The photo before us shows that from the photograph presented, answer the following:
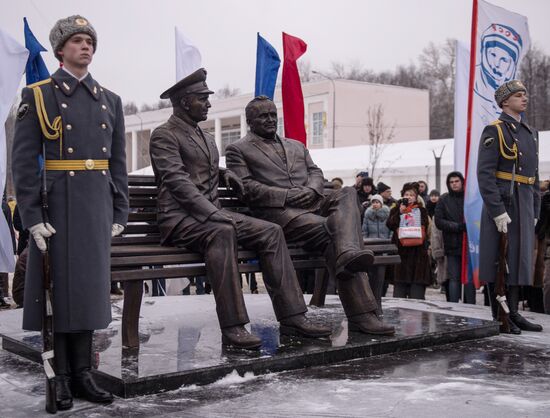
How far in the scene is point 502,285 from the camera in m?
6.79

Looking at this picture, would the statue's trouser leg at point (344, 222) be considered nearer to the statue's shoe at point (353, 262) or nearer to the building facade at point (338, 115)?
the statue's shoe at point (353, 262)

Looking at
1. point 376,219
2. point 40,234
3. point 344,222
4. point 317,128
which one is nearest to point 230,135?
point 317,128

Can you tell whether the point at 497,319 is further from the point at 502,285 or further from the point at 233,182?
the point at 233,182

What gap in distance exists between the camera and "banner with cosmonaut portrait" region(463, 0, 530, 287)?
914 cm

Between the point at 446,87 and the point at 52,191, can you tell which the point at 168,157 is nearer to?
the point at 52,191

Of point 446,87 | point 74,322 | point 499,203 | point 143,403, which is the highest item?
point 446,87

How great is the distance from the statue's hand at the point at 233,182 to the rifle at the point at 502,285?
232cm

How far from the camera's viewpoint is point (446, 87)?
66.4m

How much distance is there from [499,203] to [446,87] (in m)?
61.9

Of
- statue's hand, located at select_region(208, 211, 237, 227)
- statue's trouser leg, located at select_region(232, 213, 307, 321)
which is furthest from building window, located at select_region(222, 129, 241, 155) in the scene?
statue's hand, located at select_region(208, 211, 237, 227)

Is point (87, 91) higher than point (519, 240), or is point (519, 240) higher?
point (87, 91)

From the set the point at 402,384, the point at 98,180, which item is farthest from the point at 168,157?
the point at 402,384

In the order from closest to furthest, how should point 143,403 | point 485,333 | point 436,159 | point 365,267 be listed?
point 143,403, point 365,267, point 485,333, point 436,159

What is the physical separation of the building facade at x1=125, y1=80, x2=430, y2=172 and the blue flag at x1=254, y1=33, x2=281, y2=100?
38.8m
